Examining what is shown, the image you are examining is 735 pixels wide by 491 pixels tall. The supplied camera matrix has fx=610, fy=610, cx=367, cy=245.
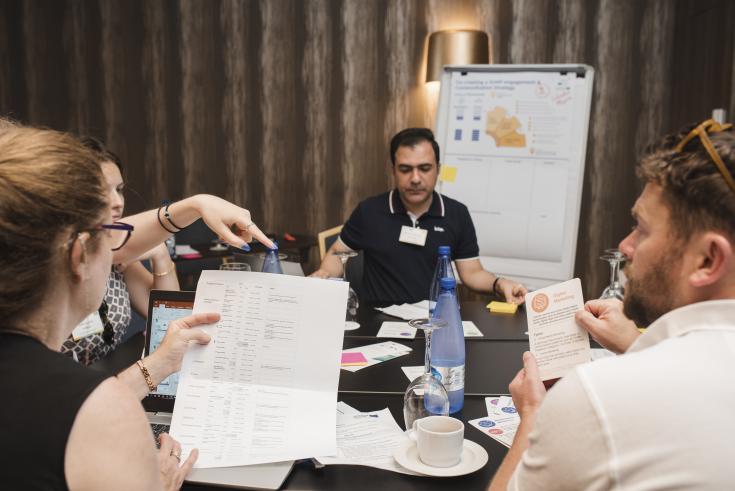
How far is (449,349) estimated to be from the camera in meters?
1.59

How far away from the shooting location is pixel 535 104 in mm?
4105

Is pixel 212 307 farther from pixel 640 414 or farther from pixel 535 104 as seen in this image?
pixel 535 104

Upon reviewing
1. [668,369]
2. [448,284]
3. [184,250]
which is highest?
[668,369]

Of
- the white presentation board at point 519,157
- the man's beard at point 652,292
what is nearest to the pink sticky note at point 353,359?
the man's beard at point 652,292

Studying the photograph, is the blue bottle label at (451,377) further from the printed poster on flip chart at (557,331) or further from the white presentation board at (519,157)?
the white presentation board at (519,157)

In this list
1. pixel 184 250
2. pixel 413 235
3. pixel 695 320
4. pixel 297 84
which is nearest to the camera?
pixel 695 320

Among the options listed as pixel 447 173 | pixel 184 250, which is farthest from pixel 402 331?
pixel 184 250

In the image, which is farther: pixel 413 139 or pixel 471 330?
pixel 413 139

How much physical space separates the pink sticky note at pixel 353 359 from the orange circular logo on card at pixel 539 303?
0.74m

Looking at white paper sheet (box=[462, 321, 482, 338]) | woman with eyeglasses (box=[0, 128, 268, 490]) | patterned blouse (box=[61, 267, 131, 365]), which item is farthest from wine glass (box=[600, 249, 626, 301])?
woman with eyeglasses (box=[0, 128, 268, 490])

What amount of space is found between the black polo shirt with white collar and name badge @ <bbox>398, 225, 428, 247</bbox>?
34 mm

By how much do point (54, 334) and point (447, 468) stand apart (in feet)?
2.54

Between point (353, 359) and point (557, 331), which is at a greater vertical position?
point (557, 331)

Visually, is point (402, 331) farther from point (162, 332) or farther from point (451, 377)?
point (162, 332)
